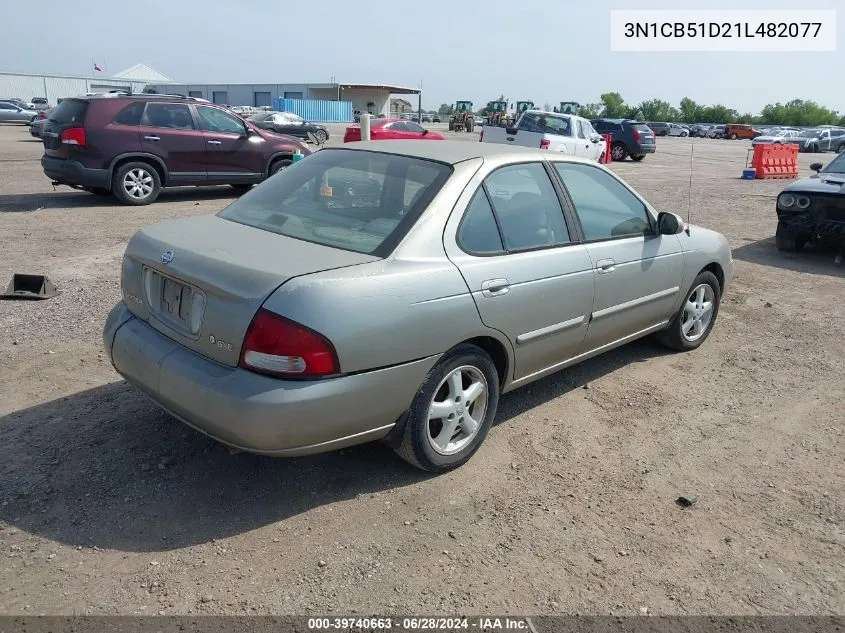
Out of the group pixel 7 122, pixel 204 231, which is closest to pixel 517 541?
pixel 204 231

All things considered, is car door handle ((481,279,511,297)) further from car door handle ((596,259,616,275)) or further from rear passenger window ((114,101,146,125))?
Answer: rear passenger window ((114,101,146,125))

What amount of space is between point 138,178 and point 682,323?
30.1ft

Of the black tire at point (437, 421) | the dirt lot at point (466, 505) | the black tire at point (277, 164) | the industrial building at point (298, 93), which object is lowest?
the dirt lot at point (466, 505)

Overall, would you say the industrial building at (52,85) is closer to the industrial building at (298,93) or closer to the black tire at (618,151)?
the industrial building at (298,93)

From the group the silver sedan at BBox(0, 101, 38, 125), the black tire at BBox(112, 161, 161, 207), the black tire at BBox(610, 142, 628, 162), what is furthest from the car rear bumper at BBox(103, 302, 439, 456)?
the silver sedan at BBox(0, 101, 38, 125)

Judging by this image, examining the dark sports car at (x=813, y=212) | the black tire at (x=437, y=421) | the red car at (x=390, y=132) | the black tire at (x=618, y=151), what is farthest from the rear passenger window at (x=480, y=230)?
the black tire at (x=618, y=151)

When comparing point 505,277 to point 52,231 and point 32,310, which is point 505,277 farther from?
point 52,231

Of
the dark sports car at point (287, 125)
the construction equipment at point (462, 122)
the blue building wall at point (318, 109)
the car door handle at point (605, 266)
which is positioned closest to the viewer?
the car door handle at point (605, 266)

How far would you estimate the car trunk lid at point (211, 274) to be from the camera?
2.89 meters

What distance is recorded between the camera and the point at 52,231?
9031mm

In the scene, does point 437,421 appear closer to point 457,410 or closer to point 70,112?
point 457,410

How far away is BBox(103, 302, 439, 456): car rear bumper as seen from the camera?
9.21 ft

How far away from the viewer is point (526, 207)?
3904 millimetres

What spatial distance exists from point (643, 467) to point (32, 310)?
16.4 ft
